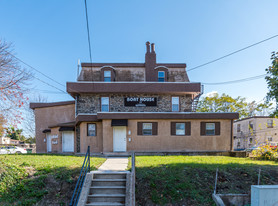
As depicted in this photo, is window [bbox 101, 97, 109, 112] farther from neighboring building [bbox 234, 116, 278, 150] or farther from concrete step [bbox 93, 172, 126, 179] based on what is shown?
neighboring building [bbox 234, 116, 278, 150]

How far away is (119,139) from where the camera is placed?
15266mm

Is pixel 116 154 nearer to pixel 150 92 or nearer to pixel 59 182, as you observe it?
pixel 150 92

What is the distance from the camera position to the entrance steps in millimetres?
5676

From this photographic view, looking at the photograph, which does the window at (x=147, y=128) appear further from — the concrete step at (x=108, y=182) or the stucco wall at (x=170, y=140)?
the concrete step at (x=108, y=182)

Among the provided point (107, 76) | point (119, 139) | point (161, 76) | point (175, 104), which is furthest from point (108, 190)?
point (161, 76)

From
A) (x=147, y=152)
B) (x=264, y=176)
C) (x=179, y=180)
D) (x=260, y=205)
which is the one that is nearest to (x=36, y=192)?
(x=179, y=180)

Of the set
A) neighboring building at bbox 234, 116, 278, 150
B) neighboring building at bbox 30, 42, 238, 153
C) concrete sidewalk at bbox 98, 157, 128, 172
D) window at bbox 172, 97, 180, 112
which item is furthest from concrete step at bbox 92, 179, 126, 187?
neighboring building at bbox 234, 116, 278, 150

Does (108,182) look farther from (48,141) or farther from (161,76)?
(48,141)

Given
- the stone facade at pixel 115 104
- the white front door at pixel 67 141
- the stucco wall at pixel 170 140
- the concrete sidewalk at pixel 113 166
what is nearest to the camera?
the concrete sidewalk at pixel 113 166

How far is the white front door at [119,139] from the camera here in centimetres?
1516

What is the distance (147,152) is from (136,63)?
10.2 metres

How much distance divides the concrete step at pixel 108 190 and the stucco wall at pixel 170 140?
9.02 meters

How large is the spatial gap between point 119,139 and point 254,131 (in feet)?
90.2

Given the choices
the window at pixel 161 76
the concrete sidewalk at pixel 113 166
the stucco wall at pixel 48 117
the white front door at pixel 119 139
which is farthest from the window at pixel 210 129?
the stucco wall at pixel 48 117
